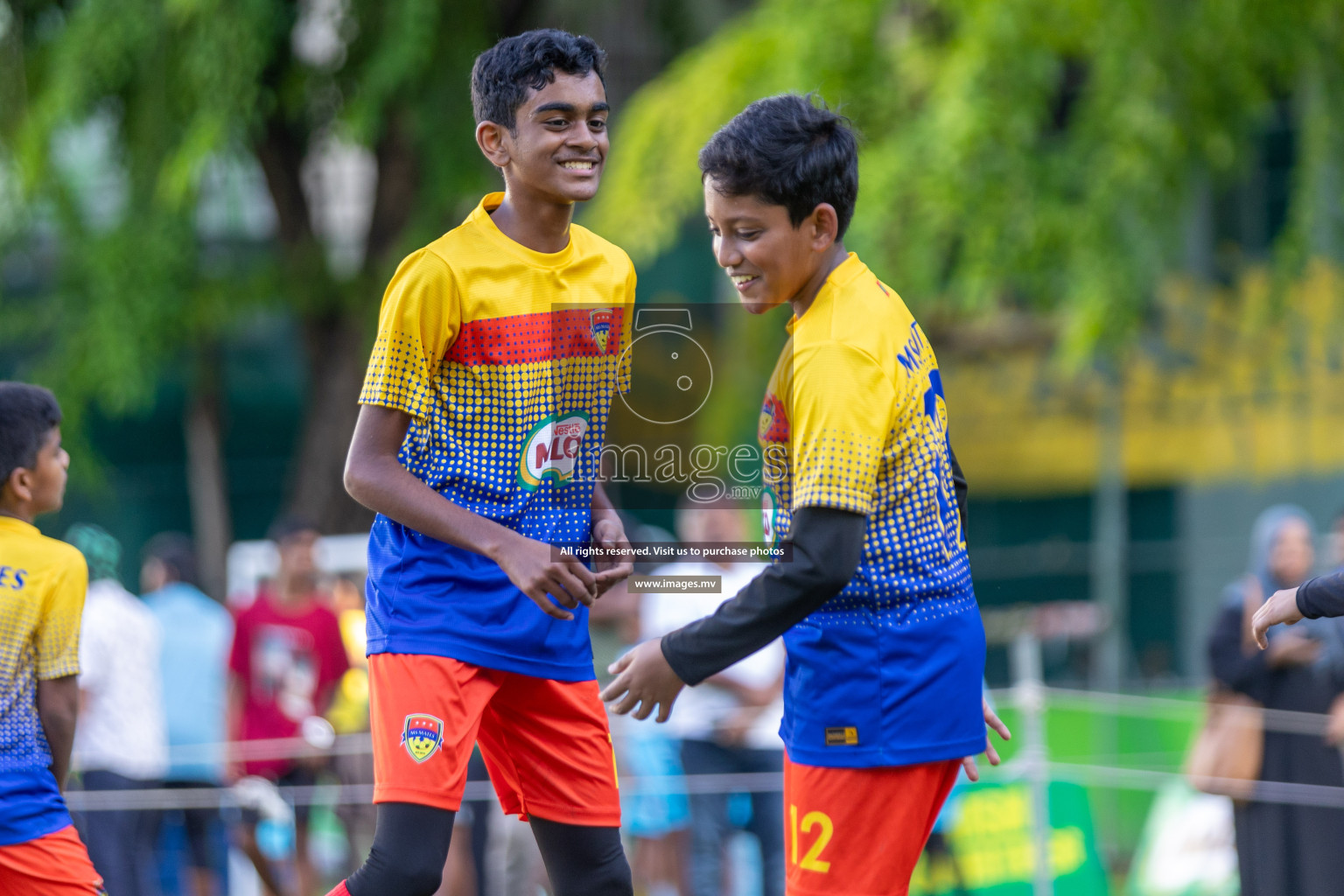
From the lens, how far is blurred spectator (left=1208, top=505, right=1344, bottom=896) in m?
5.71

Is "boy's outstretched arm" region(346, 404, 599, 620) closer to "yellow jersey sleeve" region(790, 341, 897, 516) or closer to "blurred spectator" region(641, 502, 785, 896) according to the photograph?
"yellow jersey sleeve" region(790, 341, 897, 516)

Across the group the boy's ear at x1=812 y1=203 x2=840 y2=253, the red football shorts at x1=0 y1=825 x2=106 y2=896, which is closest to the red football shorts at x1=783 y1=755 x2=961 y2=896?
the boy's ear at x1=812 y1=203 x2=840 y2=253

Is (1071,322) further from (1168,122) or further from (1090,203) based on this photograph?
(1168,122)

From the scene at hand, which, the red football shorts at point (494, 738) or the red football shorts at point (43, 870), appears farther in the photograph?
the red football shorts at point (43, 870)

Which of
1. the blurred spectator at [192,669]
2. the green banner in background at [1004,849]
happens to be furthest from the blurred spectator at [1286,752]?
the blurred spectator at [192,669]

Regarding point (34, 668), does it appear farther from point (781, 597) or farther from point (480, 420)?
point (781, 597)

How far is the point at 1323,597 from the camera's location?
122 inches

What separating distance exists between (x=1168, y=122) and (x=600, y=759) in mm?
5683

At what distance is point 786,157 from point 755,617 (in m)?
0.87

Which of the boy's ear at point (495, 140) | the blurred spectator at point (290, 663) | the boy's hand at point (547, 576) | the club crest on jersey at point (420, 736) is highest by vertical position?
the boy's ear at point (495, 140)

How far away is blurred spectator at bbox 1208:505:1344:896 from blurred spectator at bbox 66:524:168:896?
469 cm

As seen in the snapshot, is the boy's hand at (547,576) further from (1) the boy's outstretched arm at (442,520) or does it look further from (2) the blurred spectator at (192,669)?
(2) the blurred spectator at (192,669)

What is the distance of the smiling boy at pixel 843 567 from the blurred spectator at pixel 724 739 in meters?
3.69

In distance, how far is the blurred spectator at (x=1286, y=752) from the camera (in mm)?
5711
